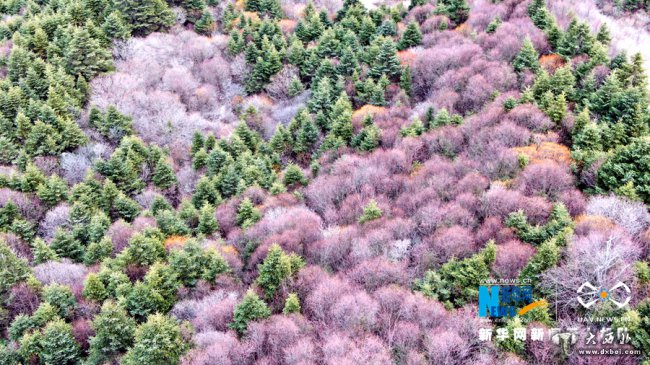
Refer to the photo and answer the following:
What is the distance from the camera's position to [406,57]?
62844 millimetres

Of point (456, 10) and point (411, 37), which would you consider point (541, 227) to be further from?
point (456, 10)

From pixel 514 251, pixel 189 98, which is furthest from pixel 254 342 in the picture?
pixel 189 98

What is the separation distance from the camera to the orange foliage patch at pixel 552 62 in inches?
2010

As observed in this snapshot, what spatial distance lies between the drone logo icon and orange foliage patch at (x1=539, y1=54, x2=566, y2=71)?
32115mm

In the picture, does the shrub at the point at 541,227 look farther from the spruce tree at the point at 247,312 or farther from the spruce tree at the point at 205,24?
the spruce tree at the point at 205,24

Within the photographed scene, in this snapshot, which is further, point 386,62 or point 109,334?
point 386,62

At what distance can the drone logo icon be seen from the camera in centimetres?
2442

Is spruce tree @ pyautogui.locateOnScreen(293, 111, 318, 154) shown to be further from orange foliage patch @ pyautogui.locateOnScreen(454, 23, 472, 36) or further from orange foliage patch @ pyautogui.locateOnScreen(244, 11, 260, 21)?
orange foliage patch @ pyautogui.locateOnScreen(244, 11, 260, 21)

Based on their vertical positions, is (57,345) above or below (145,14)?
below

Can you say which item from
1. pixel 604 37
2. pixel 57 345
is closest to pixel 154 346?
pixel 57 345

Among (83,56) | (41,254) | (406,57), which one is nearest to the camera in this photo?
(41,254)

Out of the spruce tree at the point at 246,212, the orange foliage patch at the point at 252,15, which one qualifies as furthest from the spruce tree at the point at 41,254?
the orange foliage patch at the point at 252,15

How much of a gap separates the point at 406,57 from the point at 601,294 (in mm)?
43772

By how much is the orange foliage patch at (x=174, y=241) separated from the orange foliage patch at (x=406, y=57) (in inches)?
1397
